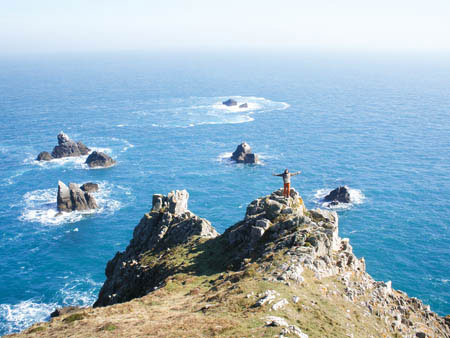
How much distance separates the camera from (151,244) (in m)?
65.9

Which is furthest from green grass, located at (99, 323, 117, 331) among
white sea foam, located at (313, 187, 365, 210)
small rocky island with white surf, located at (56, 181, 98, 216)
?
small rocky island with white surf, located at (56, 181, 98, 216)

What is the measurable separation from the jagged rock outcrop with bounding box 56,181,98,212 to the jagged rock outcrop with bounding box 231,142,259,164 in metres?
53.4

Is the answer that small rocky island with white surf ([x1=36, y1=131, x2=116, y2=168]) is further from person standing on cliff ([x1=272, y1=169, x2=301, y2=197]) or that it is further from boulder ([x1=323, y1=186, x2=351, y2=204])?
person standing on cliff ([x1=272, y1=169, x2=301, y2=197])

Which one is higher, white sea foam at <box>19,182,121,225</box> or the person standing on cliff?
the person standing on cliff

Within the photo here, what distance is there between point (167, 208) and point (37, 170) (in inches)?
3531

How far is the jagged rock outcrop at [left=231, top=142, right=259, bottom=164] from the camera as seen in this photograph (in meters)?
145

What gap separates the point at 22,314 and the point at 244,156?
8971 centimetres

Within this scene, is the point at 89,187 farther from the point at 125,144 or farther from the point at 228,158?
the point at 228,158

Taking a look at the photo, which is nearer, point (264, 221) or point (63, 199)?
point (264, 221)

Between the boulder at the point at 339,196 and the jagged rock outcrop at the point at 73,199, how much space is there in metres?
65.4

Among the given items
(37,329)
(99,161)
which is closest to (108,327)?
(37,329)

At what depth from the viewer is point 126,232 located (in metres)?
104

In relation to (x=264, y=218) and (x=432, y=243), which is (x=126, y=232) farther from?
(x=432, y=243)

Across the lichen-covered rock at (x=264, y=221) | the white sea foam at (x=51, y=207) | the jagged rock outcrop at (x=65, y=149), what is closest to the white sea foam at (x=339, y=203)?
the white sea foam at (x=51, y=207)
